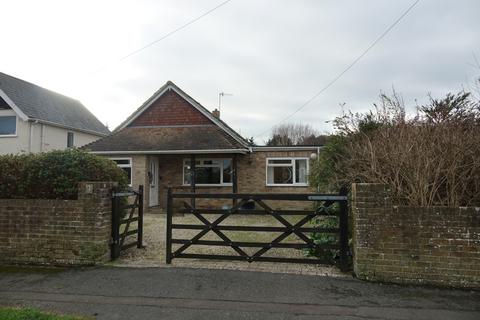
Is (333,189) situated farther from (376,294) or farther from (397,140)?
(376,294)

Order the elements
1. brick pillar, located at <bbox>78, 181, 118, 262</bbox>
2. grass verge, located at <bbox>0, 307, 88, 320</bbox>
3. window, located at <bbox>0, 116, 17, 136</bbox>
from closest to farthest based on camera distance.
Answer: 1. grass verge, located at <bbox>0, 307, 88, 320</bbox>
2. brick pillar, located at <bbox>78, 181, 118, 262</bbox>
3. window, located at <bbox>0, 116, 17, 136</bbox>

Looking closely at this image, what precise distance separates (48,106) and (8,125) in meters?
3.52

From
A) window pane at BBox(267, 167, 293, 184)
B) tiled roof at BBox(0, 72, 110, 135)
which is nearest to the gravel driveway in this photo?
window pane at BBox(267, 167, 293, 184)

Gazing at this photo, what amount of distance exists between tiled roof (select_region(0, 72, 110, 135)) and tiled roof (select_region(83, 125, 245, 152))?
23.3 ft

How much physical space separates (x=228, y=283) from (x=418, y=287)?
9.00ft

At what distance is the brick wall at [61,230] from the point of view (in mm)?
6512

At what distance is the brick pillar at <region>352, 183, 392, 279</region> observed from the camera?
5633 millimetres

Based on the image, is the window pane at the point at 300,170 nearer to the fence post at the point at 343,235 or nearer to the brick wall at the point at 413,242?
the fence post at the point at 343,235

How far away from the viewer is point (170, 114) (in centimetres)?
1775

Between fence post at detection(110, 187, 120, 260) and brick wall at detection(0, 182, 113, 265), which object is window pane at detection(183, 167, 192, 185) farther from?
brick wall at detection(0, 182, 113, 265)

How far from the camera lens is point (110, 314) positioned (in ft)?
14.4

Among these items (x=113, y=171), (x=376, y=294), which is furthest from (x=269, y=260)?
(x=113, y=171)

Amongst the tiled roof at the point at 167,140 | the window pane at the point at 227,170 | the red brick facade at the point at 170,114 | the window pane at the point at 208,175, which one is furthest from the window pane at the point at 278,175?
the red brick facade at the point at 170,114

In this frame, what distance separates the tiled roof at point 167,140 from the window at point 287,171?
1.88 metres
